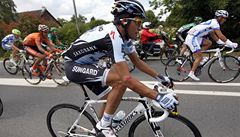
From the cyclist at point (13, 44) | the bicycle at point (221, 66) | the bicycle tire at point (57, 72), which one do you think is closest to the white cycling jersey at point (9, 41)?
the cyclist at point (13, 44)

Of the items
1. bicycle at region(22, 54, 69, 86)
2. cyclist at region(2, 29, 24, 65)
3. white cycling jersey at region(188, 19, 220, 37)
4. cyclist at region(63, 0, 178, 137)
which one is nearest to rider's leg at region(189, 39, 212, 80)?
white cycling jersey at region(188, 19, 220, 37)

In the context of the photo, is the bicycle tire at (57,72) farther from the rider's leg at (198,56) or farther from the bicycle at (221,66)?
the bicycle at (221,66)

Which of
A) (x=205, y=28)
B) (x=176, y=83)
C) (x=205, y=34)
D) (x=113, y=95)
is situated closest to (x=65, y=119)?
(x=113, y=95)

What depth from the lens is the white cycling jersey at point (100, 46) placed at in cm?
336

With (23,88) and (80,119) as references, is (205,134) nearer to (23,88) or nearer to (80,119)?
(80,119)

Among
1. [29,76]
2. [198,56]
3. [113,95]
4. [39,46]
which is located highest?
[113,95]

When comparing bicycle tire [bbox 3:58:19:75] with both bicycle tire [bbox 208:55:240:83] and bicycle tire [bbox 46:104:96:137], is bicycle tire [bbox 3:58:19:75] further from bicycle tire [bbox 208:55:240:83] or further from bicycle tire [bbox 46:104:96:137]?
bicycle tire [bbox 46:104:96:137]

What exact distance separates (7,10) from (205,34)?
177 feet

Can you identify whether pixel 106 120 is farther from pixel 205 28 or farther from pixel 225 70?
pixel 225 70

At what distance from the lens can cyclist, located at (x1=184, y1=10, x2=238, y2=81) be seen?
26.6 feet

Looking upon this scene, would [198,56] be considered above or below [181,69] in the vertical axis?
above

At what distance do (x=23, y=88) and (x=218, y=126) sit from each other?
6.11 meters

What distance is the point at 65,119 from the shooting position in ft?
14.3

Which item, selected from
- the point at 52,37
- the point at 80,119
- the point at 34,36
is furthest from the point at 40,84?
the point at 80,119
